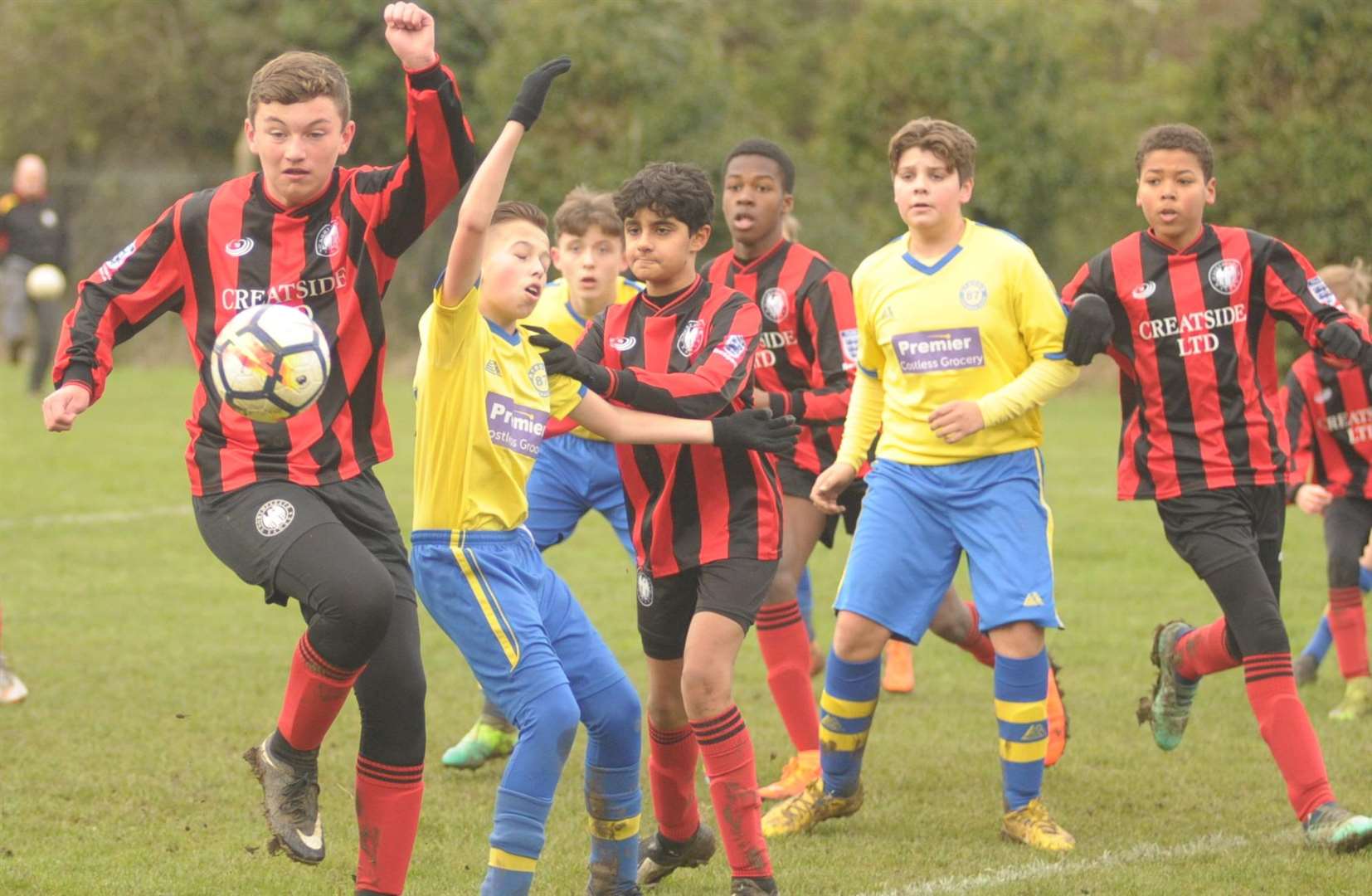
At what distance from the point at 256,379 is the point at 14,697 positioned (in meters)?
3.70

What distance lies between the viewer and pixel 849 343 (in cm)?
627

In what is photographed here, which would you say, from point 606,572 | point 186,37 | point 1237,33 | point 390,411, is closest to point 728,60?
point 186,37

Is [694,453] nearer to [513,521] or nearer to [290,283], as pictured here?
[513,521]

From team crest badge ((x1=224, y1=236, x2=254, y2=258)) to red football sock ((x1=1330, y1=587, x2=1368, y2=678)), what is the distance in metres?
5.10

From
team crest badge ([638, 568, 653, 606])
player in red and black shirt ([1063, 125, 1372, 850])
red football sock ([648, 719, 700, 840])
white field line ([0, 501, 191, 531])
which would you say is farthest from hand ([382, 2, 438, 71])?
white field line ([0, 501, 191, 531])

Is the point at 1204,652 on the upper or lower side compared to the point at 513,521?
lower

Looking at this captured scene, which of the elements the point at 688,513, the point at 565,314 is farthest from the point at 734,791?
the point at 565,314

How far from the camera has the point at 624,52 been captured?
22.8 m

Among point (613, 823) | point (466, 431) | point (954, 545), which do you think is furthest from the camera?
point (954, 545)

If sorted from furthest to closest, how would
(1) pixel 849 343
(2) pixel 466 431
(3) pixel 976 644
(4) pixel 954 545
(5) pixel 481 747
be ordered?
(3) pixel 976 644
(5) pixel 481 747
(1) pixel 849 343
(4) pixel 954 545
(2) pixel 466 431

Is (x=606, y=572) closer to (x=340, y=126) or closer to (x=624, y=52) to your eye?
(x=340, y=126)

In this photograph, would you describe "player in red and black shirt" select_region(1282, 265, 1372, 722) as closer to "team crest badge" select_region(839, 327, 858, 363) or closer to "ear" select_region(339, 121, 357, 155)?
"team crest badge" select_region(839, 327, 858, 363)

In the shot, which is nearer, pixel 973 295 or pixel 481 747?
pixel 973 295

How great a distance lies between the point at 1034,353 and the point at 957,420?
0.36 meters
